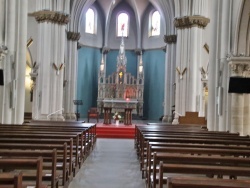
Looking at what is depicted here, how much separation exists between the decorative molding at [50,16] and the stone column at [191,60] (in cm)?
728

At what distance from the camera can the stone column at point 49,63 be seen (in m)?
22.7

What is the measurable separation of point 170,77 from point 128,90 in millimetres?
4404

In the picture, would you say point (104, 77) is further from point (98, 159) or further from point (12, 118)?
point (98, 159)

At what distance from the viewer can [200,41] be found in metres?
23.7

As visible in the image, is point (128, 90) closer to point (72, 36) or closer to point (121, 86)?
point (121, 86)

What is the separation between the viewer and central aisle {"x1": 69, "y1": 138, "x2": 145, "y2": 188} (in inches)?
326

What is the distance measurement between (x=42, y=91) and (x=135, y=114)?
13579 millimetres

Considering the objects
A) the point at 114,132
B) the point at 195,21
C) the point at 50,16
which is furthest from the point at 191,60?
the point at 50,16

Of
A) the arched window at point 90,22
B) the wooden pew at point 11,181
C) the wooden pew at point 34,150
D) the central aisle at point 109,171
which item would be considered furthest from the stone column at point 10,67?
the arched window at point 90,22

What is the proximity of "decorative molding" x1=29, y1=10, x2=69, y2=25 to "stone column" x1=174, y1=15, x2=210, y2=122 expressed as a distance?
7278 mm

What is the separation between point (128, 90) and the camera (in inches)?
1345

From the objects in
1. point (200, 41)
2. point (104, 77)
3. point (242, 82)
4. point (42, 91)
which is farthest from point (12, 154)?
point (104, 77)

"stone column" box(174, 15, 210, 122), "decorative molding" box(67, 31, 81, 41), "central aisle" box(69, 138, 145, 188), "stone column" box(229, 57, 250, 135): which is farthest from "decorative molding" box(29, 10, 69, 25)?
"stone column" box(229, 57, 250, 135)

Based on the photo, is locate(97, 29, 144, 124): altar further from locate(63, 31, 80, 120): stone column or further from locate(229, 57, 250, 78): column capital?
locate(229, 57, 250, 78): column capital
